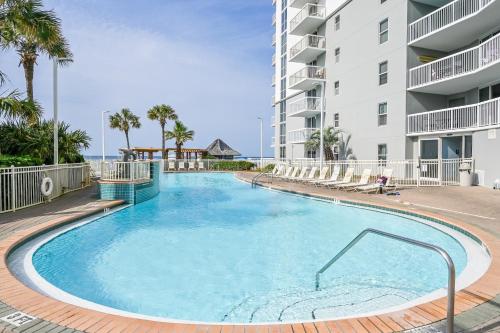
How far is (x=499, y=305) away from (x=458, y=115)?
51.8ft

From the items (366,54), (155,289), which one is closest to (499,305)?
(155,289)

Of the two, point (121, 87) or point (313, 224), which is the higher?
point (121, 87)

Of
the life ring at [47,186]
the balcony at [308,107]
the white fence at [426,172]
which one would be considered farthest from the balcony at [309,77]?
the life ring at [47,186]

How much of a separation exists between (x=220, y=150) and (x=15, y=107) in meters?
34.4

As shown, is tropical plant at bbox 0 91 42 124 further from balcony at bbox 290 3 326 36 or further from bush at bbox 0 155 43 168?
balcony at bbox 290 3 326 36

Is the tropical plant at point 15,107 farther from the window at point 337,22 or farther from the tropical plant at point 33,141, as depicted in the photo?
the window at point 337,22

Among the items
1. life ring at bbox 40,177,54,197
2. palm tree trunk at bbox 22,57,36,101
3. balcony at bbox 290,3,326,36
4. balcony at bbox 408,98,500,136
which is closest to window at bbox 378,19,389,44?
balcony at bbox 408,98,500,136

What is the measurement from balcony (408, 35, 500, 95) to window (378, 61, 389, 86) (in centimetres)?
208

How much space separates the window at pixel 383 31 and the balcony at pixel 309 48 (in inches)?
258

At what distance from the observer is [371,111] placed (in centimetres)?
2144

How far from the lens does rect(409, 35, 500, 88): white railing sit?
13953 millimetres

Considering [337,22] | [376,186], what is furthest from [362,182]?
[337,22]

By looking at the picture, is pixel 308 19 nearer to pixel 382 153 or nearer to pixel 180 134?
pixel 382 153

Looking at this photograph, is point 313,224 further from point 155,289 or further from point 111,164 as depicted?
point 111,164
